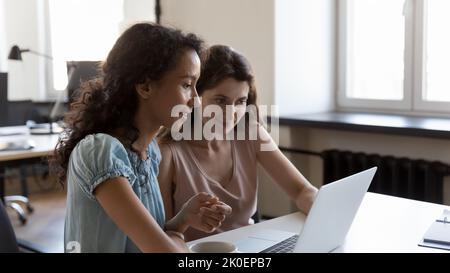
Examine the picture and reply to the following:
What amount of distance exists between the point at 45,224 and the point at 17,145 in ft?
3.24

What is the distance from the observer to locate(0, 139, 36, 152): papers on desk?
283cm

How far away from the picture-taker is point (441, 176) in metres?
2.33

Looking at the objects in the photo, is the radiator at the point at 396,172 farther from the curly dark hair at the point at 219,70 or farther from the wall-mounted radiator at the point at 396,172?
the curly dark hair at the point at 219,70

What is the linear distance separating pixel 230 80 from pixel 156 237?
78 centimetres

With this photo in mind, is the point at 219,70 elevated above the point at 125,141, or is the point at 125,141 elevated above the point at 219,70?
the point at 219,70

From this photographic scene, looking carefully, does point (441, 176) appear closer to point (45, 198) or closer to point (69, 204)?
point (69, 204)

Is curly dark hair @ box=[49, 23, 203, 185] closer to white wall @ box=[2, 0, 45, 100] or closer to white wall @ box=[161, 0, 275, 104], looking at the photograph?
white wall @ box=[161, 0, 275, 104]

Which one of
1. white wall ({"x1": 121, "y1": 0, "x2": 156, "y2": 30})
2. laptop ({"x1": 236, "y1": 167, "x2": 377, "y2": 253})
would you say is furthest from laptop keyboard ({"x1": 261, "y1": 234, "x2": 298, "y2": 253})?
white wall ({"x1": 121, "y1": 0, "x2": 156, "y2": 30})

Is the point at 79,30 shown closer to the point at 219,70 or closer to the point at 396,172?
the point at 396,172

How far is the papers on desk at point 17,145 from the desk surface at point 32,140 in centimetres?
4

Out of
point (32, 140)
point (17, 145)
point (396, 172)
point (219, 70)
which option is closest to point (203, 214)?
point (219, 70)

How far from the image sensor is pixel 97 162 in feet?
Result: 3.24
